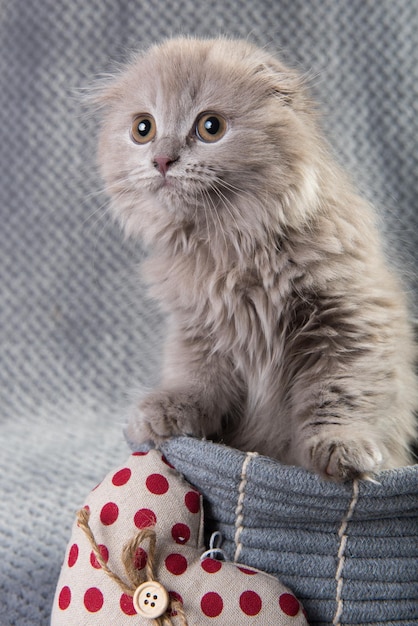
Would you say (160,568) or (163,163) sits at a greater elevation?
(163,163)

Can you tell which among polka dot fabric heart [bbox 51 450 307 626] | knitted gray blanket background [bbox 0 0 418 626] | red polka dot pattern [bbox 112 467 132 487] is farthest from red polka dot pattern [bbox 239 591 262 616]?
knitted gray blanket background [bbox 0 0 418 626]

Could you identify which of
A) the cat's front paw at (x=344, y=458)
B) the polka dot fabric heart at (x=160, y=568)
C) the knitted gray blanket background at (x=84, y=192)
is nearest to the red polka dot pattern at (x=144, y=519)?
the polka dot fabric heart at (x=160, y=568)

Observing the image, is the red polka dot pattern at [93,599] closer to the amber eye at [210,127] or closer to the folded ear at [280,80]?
the amber eye at [210,127]

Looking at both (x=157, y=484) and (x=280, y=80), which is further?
(x=280, y=80)

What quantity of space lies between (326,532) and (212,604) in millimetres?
187

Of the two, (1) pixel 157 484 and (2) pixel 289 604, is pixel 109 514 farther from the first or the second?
(2) pixel 289 604

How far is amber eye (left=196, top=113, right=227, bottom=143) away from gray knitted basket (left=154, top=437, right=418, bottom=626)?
1.51ft

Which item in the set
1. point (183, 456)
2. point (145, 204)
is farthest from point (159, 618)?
point (145, 204)

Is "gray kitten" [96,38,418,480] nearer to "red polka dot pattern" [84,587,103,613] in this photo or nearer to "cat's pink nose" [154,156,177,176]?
A: "cat's pink nose" [154,156,177,176]

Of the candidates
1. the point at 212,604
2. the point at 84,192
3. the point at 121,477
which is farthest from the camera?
the point at 84,192

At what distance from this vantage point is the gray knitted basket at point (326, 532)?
3.21 ft

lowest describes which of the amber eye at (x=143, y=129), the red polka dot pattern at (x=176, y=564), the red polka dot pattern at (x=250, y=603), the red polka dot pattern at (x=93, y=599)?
the red polka dot pattern at (x=93, y=599)

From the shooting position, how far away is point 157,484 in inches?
40.9

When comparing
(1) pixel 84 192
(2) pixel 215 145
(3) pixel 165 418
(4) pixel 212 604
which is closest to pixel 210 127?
(2) pixel 215 145
